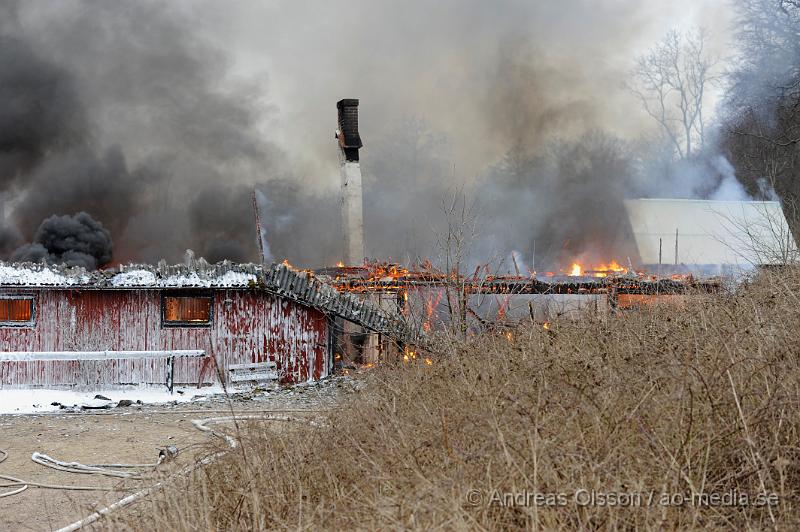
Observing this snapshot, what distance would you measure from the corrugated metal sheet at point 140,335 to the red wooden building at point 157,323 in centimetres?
2

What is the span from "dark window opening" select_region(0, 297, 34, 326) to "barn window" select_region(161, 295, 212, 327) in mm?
3275

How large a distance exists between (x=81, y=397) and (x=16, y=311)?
3101 mm

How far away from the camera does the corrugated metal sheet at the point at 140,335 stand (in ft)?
56.0

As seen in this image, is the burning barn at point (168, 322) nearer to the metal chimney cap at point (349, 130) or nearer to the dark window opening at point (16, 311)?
the dark window opening at point (16, 311)

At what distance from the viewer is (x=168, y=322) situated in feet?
57.4

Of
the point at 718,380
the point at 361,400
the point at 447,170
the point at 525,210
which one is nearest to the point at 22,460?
the point at 361,400

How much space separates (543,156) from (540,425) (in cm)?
3748

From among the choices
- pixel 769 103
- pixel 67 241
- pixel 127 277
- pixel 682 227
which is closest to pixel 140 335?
pixel 127 277

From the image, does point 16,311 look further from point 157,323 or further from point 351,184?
point 351,184

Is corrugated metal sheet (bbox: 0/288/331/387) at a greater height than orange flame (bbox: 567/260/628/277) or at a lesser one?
lesser

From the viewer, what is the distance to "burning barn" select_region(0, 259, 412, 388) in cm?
1691

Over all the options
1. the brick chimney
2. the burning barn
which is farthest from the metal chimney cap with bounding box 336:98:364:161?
the burning barn

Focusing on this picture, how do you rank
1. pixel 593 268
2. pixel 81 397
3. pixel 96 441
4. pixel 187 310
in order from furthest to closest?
1. pixel 593 268
2. pixel 187 310
3. pixel 81 397
4. pixel 96 441

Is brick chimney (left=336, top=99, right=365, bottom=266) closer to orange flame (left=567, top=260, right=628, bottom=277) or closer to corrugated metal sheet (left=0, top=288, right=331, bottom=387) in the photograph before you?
orange flame (left=567, top=260, right=628, bottom=277)
